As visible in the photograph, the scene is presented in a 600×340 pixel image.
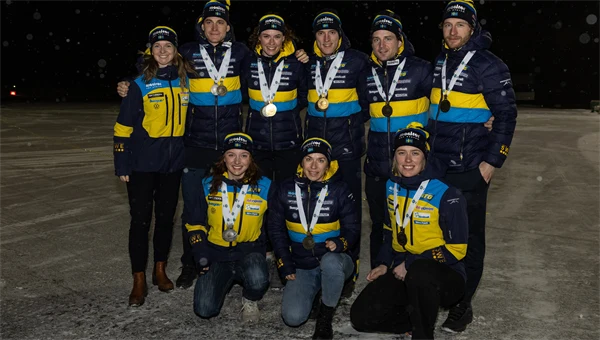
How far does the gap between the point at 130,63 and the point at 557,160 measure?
35559 mm

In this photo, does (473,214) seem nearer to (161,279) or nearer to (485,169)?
(485,169)

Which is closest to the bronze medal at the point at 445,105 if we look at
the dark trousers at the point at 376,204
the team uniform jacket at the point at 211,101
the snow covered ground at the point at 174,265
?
the dark trousers at the point at 376,204

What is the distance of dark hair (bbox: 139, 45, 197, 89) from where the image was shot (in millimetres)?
4625

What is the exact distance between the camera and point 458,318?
4.16 metres

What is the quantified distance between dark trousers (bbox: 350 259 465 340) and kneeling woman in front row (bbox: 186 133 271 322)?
0.85 meters

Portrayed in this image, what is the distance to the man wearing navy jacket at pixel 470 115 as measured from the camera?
4.10 m

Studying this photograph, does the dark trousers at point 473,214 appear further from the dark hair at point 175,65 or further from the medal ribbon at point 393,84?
the dark hair at point 175,65

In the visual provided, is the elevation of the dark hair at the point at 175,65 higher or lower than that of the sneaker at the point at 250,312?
higher

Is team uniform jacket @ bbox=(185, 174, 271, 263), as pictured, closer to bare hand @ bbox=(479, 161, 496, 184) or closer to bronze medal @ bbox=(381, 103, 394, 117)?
bronze medal @ bbox=(381, 103, 394, 117)

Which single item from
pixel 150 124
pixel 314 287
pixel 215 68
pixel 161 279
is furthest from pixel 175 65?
pixel 314 287

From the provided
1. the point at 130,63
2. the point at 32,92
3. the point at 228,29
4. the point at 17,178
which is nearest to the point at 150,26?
the point at 130,63

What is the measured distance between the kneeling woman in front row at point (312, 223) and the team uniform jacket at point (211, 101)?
87 cm

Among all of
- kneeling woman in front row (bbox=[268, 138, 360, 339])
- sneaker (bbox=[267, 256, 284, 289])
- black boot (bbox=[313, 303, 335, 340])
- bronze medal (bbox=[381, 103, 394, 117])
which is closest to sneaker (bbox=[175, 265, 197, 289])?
sneaker (bbox=[267, 256, 284, 289])

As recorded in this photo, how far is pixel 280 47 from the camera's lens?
193 inches
